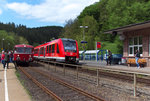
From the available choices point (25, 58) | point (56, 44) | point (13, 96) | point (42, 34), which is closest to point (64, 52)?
point (56, 44)

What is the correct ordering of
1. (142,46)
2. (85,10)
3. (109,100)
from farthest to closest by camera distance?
(85,10)
(142,46)
(109,100)

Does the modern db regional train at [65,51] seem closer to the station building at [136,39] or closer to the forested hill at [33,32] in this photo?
the station building at [136,39]

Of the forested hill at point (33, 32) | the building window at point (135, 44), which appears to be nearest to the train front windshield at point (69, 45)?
the building window at point (135, 44)

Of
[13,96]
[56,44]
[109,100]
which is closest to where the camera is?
[109,100]

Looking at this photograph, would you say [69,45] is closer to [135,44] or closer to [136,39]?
[135,44]

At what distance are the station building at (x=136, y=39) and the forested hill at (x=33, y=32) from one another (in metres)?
119

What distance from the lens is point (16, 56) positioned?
18.9 metres

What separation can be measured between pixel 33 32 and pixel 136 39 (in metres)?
150

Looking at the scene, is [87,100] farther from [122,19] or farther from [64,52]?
[122,19]

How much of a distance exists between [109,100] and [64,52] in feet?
38.0

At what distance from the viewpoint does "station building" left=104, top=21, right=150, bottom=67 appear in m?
15.5

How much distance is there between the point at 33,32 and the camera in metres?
159

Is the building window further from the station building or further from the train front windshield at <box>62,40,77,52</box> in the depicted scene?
the train front windshield at <box>62,40,77,52</box>

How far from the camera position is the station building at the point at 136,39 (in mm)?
15517
